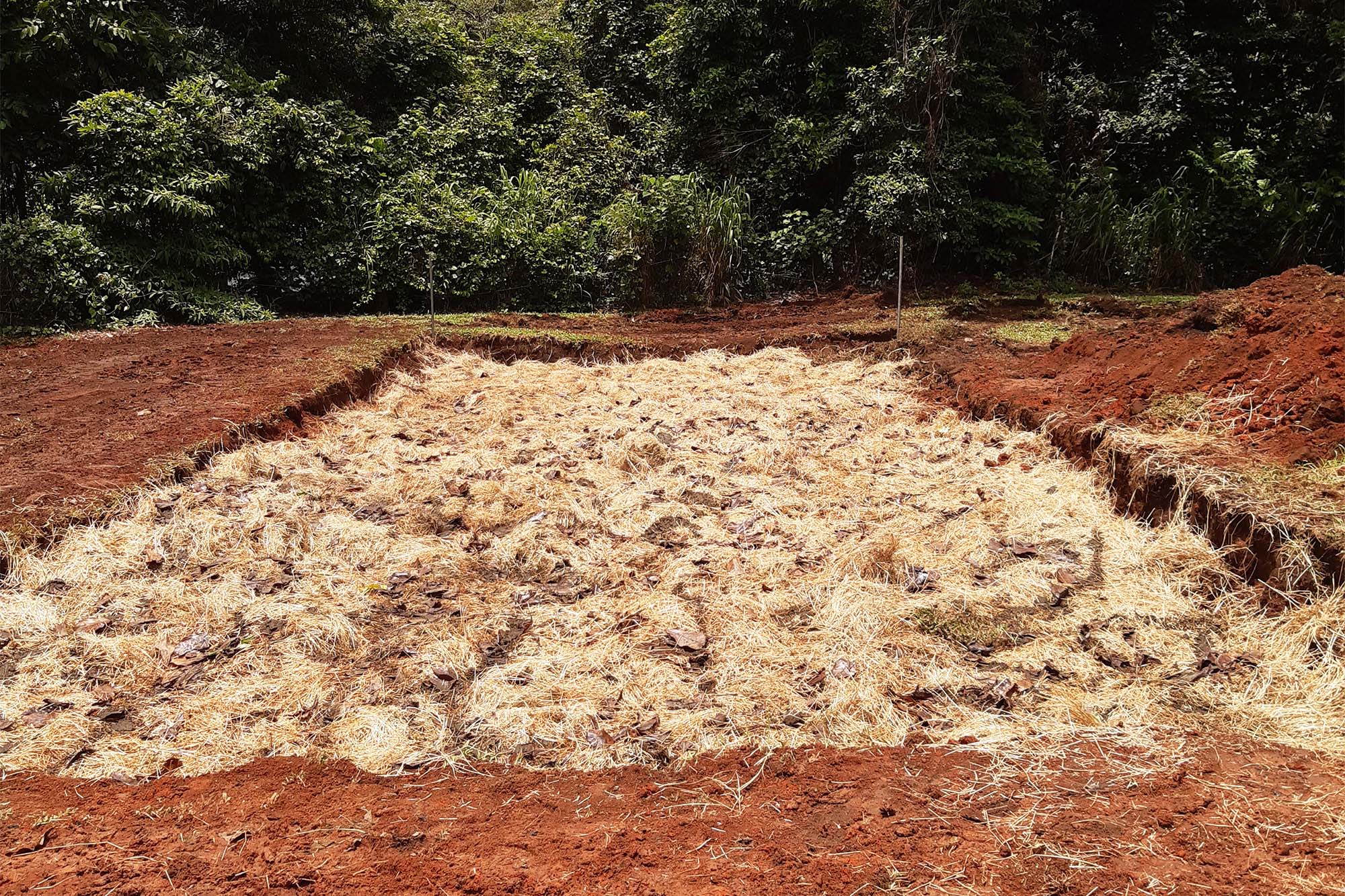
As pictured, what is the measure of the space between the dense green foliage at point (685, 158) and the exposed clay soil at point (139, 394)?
5.34 feet

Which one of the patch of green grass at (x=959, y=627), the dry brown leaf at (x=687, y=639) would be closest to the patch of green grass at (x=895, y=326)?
the patch of green grass at (x=959, y=627)

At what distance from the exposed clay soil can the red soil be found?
7.14 feet

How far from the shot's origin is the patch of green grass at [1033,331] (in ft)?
22.9

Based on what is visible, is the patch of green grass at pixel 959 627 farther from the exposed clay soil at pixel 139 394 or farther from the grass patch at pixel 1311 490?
the exposed clay soil at pixel 139 394

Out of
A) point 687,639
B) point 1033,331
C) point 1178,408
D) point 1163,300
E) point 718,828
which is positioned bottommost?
point 718,828

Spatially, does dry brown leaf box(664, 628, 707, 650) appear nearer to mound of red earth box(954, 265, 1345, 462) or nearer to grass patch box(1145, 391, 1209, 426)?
mound of red earth box(954, 265, 1345, 462)

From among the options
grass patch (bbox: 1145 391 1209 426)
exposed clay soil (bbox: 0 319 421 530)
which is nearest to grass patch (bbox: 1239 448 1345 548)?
grass patch (bbox: 1145 391 1209 426)

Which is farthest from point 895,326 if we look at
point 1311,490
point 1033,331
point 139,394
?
point 139,394

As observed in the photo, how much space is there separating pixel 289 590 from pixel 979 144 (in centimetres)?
929

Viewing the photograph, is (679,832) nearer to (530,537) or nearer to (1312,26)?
(530,537)

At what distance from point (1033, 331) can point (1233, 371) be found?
129 inches

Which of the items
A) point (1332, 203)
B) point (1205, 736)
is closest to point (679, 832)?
point (1205, 736)

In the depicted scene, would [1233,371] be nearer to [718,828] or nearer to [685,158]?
[718,828]

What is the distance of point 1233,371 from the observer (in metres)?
4.11
